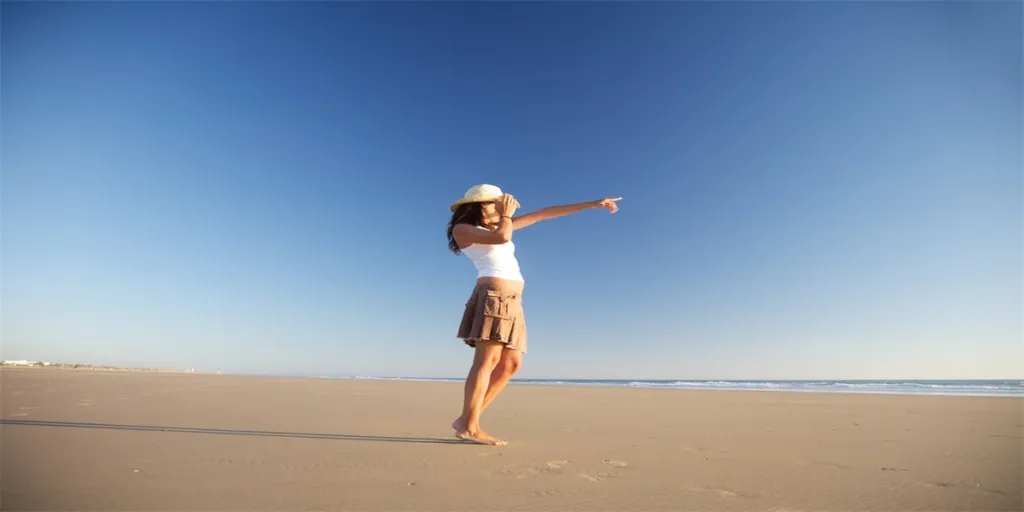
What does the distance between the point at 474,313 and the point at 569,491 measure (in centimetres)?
177

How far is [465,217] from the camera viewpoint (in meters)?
4.22

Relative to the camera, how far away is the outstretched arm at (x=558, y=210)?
4.24 metres

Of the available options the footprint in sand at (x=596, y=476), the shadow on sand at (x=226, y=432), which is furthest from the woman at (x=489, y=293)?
the footprint in sand at (x=596, y=476)

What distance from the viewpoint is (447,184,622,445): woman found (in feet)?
12.8

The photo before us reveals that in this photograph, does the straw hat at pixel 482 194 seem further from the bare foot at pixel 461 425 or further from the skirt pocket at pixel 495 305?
the bare foot at pixel 461 425

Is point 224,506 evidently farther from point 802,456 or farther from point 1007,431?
point 1007,431

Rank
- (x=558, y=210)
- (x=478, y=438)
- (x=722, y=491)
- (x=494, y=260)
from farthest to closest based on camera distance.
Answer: (x=558, y=210) < (x=494, y=260) < (x=478, y=438) < (x=722, y=491)

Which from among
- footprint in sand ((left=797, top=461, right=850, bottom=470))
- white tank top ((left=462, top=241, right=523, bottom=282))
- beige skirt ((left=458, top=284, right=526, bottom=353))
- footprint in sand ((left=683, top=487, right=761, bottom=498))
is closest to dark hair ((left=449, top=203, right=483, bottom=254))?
white tank top ((left=462, top=241, right=523, bottom=282))

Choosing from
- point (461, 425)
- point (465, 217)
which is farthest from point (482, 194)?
point (461, 425)

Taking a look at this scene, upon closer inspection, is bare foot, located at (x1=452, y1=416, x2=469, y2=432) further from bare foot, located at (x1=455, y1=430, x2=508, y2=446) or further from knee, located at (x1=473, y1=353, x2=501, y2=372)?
knee, located at (x1=473, y1=353, x2=501, y2=372)

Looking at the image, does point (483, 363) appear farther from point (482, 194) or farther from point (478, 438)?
point (482, 194)

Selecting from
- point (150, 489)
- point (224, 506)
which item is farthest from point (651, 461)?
point (150, 489)

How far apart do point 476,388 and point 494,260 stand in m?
0.97

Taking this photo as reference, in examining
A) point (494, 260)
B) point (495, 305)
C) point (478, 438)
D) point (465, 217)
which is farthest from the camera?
point (465, 217)
